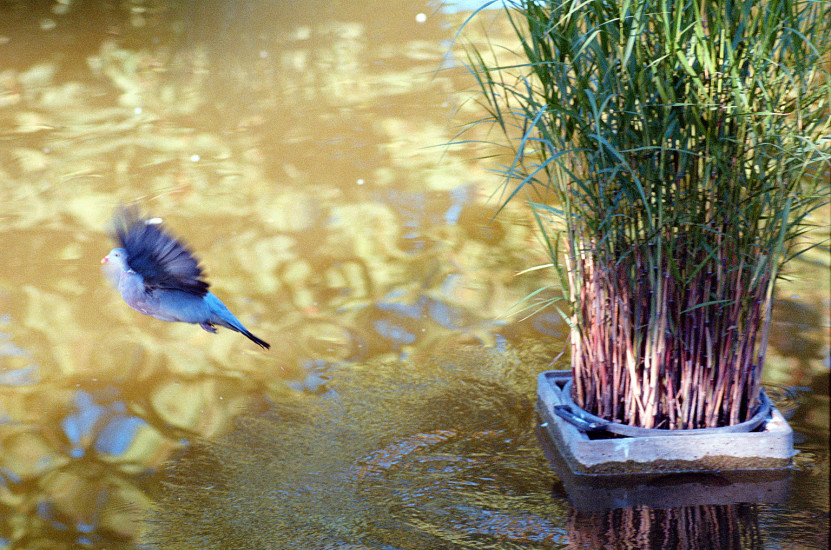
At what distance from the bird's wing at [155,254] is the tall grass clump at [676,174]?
990 millimetres

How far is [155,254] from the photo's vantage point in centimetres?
254

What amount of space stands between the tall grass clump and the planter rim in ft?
0.12

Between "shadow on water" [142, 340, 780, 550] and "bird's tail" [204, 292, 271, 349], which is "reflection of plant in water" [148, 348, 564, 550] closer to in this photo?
"shadow on water" [142, 340, 780, 550]

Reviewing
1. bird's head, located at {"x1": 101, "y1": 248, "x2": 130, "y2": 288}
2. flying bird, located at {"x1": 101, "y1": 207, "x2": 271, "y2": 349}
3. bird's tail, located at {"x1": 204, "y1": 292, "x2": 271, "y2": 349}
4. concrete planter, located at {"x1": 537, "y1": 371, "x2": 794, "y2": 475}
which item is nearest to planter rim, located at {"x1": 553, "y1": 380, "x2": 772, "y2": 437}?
concrete planter, located at {"x1": 537, "y1": 371, "x2": 794, "y2": 475}

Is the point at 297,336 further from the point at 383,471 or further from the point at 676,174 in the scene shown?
the point at 676,174

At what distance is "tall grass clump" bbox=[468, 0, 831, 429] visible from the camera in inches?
91.5

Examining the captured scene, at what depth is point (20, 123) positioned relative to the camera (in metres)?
6.01

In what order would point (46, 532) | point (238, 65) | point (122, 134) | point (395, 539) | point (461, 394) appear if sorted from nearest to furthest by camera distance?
1. point (395, 539)
2. point (46, 532)
3. point (461, 394)
4. point (122, 134)
5. point (238, 65)

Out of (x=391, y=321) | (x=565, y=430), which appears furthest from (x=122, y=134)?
(x=565, y=430)

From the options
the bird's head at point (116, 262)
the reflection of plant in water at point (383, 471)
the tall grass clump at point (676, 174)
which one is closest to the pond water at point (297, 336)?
the reflection of plant in water at point (383, 471)

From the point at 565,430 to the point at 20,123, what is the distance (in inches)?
189

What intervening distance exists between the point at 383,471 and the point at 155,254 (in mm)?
992

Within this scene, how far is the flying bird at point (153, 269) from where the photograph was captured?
8.31 ft

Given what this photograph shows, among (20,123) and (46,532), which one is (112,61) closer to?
(20,123)
